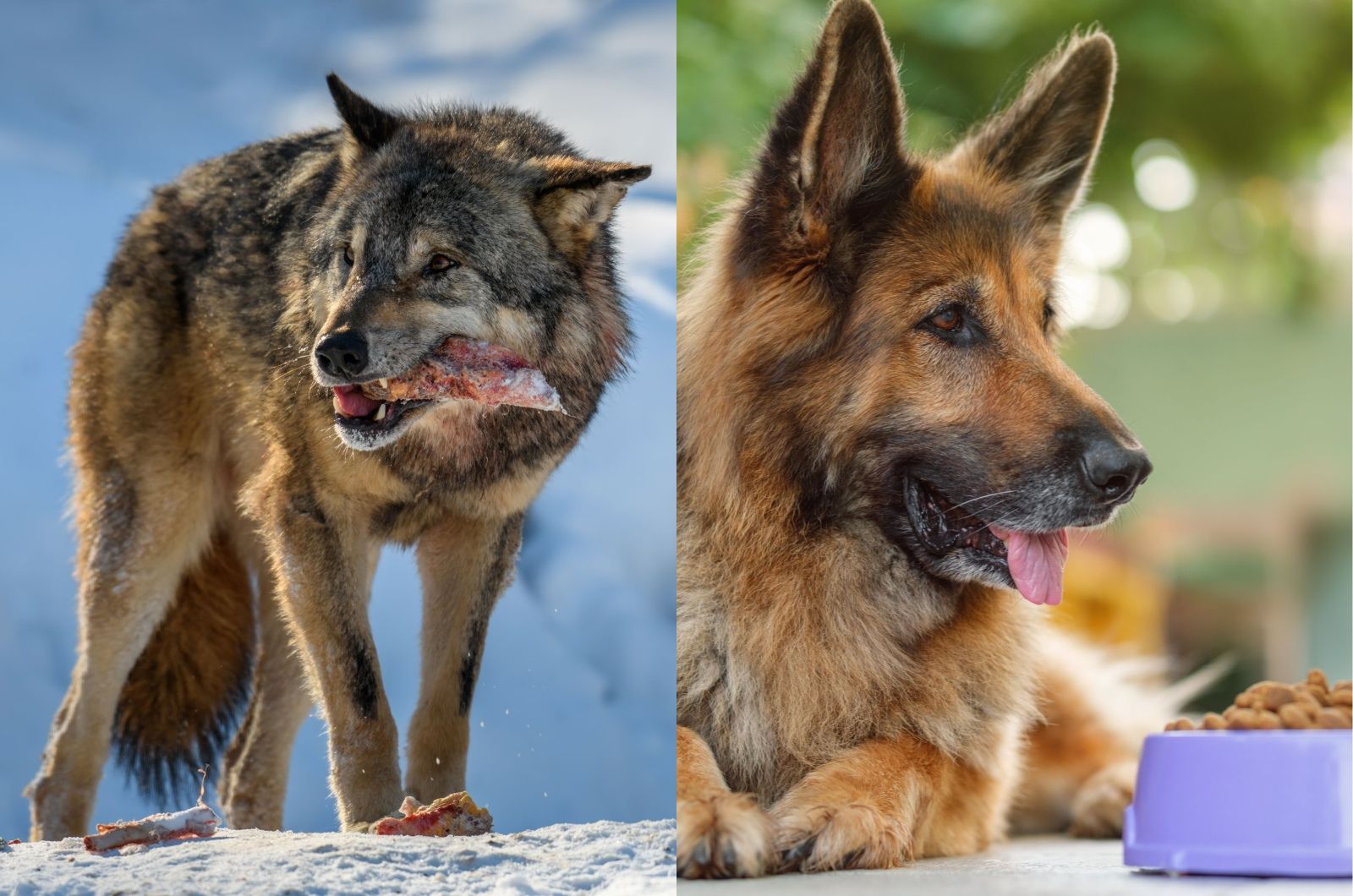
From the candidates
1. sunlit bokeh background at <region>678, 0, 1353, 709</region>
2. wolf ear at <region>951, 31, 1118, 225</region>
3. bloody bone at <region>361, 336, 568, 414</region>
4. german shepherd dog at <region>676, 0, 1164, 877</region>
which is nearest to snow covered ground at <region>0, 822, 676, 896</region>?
german shepherd dog at <region>676, 0, 1164, 877</region>

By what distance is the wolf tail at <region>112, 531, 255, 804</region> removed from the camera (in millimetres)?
2791

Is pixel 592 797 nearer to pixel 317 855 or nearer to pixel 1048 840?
pixel 317 855

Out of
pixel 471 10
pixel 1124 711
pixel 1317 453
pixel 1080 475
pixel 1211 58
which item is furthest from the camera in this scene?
pixel 1317 453

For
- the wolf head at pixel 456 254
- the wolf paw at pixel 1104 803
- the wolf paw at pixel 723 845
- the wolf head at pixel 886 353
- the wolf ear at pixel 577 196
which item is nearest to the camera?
the wolf paw at pixel 723 845

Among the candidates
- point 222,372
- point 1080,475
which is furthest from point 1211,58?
point 222,372

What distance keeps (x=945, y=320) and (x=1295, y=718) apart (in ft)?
3.15

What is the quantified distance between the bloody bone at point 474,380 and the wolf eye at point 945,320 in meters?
0.76

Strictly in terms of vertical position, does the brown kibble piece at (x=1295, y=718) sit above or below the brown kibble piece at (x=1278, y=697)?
below

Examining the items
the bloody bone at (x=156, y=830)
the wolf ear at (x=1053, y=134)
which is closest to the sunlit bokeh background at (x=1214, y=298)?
the wolf ear at (x=1053, y=134)

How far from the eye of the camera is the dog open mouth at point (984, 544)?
2365 millimetres

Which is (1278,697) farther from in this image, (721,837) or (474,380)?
(474,380)

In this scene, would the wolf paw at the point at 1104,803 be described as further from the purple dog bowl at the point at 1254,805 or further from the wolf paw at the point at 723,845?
the wolf paw at the point at 723,845

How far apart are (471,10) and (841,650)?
1.56 meters

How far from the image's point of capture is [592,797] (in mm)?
2621
